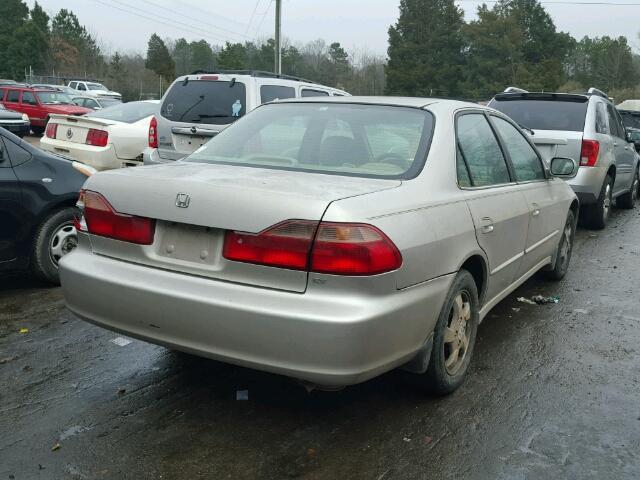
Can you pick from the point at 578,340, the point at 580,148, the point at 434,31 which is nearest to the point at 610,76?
the point at 434,31

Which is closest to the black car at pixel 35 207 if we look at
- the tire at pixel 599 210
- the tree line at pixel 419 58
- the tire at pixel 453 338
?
the tire at pixel 453 338

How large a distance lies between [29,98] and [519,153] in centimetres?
2273

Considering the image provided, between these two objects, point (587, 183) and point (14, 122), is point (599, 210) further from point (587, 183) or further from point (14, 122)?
point (14, 122)

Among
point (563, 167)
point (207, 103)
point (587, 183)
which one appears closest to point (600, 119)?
point (587, 183)

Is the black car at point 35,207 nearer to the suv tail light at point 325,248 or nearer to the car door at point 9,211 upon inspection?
the car door at point 9,211

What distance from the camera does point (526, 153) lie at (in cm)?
487

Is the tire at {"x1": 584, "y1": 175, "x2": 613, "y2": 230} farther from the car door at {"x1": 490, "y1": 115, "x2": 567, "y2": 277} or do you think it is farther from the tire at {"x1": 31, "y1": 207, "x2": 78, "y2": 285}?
the tire at {"x1": 31, "y1": 207, "x2": 78, "y2": 285}

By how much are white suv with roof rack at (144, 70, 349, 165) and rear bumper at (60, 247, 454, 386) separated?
5057 millimetres

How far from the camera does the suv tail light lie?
2678 mm

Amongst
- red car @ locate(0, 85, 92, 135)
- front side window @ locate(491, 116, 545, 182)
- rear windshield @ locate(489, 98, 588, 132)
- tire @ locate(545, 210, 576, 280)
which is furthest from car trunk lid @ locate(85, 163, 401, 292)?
red car @ locate(0, 85, 92, 135)

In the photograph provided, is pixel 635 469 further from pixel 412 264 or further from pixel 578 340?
pixel 578 340

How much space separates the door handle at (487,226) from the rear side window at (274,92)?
4.91 metres

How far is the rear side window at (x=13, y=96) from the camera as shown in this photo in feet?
77.8

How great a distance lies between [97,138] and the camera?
1029 centimetres
